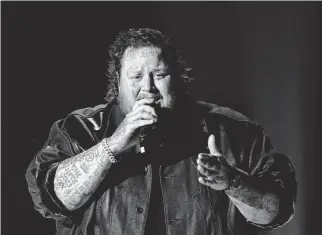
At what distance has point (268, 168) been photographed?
161cm

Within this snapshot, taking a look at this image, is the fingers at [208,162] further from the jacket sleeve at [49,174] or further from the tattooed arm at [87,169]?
the jacket sleeve at [49,174]

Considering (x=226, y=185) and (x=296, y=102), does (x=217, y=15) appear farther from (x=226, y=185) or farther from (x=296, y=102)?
(x=226, y=185)

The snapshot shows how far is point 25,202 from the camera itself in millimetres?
1802

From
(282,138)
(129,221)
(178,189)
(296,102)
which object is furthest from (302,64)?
(129,221)

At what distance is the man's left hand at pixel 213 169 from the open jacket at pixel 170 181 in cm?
19

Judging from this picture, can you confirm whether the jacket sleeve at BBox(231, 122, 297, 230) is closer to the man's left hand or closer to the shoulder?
the man's left hand

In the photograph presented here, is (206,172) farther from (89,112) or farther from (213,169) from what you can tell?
(89,112)

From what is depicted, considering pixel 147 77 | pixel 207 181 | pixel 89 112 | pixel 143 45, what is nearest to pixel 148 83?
pixel 147 77

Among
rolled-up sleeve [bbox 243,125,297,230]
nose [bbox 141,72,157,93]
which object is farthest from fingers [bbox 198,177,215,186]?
nose [bbox 141,72,157,93]

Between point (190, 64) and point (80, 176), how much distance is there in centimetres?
69

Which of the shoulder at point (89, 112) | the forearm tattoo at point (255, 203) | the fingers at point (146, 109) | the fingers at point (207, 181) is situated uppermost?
the fingers at point (146, 109)

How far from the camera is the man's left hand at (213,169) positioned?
135cm

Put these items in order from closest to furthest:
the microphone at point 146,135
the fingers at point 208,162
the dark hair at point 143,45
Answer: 1. the fingers at point 208,162
2. the microphone at point 146,135
3. the dark hair at point 143,45

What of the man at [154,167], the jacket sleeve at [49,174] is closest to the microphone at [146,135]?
the man at [154,167]
